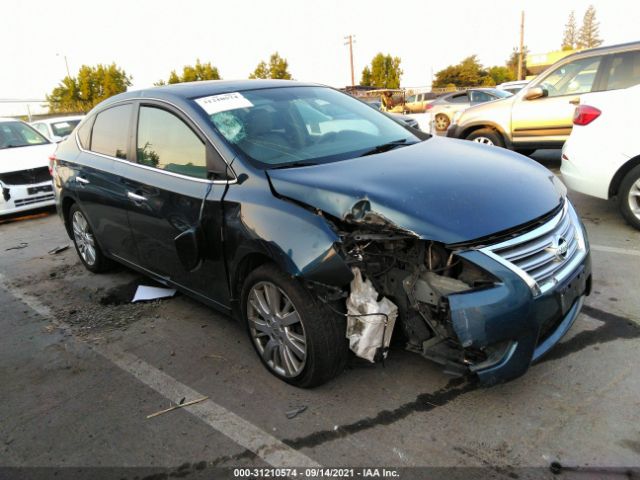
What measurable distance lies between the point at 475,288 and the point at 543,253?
0.45 metres

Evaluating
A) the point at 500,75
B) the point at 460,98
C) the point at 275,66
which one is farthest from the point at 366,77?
the point at 460,98

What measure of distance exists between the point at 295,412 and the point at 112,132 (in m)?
2.85

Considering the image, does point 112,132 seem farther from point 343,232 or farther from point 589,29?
point 589,29

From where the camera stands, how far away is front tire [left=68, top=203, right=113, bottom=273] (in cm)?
483

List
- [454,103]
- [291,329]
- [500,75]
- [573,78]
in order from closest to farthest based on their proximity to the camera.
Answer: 1. [291,329]
2. [573,78]
3. [454,103]
4. [500,75]

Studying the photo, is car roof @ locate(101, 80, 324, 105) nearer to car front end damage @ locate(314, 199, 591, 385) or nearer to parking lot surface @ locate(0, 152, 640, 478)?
car front end damage @ locate(314, 199, 591, 385)

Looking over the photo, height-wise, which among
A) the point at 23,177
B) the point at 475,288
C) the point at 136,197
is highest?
the point at 136,197

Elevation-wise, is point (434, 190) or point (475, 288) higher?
point (434, 190)

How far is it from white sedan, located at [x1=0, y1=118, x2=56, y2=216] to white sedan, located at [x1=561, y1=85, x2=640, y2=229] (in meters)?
7.59

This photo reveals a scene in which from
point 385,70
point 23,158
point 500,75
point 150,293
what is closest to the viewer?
point 150,293

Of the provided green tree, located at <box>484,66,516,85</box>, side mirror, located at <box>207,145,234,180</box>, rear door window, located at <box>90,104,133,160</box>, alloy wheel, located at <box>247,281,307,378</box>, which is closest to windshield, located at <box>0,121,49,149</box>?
rear door window, located at <box>90,104,133,160</box>

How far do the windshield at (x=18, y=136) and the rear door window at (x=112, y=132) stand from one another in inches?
204

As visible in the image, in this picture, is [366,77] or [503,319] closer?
[503,319]

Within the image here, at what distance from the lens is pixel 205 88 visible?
3.63 meters
